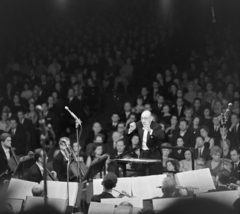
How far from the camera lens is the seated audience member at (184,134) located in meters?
8.66

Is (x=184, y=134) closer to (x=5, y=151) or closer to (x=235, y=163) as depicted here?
(x=235, y=163)

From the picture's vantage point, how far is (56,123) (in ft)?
33.4

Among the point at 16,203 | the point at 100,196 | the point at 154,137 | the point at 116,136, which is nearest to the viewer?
the point at 16,203

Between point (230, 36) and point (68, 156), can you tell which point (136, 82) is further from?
point (68, 156)

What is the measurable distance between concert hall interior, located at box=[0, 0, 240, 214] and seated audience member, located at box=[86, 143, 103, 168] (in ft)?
0.07

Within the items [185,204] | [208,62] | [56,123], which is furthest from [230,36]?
[185,204]

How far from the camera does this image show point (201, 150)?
8.26 m

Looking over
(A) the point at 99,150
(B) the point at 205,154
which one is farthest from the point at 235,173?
(A) the point at 99,150

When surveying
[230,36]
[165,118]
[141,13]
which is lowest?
[165,118]

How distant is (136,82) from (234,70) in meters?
2.25

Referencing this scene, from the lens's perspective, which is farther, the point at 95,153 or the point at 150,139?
the point at 95,153

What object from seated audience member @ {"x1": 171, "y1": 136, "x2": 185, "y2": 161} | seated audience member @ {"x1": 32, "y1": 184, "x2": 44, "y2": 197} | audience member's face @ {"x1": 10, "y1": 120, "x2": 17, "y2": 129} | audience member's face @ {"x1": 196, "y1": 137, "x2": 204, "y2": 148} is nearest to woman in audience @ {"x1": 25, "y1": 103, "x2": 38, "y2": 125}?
audience member's face @ {"x1": 10, "y1": 120, "x2": 17, "y2": 129}

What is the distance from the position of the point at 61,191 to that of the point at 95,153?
2.39m

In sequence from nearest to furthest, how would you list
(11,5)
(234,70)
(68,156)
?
(68,156), (234,70), (11,5)
